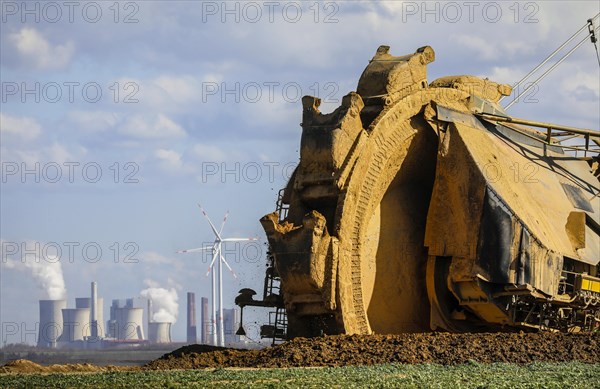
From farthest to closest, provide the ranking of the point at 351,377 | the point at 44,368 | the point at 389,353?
1. the point at 44,368
2. the point at 389,353
3. the point at 351,377

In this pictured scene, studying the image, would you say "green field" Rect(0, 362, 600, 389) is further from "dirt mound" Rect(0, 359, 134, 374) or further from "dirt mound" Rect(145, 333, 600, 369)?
"dirt mound" Rect(0, 359, 134, 374)

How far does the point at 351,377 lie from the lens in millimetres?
23703

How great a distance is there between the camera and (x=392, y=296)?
33.4 meters

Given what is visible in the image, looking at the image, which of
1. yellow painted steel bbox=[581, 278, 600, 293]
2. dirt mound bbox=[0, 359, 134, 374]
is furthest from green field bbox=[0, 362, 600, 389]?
yellow painted steel bbox=[581, 278, 600, 293]

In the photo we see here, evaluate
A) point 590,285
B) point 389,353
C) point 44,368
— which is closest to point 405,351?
point 389,353

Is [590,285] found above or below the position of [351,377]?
above

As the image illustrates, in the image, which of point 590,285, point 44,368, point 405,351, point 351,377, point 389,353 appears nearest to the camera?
point 351,377

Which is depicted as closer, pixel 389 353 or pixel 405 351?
pixel 389 353

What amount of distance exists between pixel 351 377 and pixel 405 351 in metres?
3.93

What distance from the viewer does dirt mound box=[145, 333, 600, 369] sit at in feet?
88.8

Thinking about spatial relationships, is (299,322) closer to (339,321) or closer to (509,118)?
(339,321)

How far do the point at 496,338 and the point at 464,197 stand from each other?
4688mm

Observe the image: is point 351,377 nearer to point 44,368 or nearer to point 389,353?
point 389,353

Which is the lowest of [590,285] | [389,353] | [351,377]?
[351,377]
